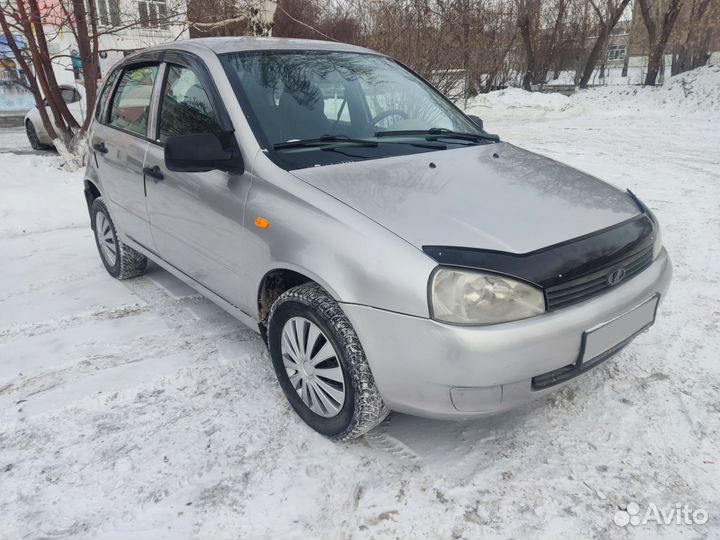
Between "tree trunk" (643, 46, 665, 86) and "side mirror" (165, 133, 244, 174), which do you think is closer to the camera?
"side mirror" (165, 133, 244, 174)

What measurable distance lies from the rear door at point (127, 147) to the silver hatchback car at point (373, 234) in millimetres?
39

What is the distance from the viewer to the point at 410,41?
12.3 m

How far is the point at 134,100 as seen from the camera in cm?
370

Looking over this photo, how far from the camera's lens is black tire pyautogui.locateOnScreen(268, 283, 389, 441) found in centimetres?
214

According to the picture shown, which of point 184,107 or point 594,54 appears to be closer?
point 184,107

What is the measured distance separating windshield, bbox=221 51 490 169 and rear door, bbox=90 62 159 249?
0.91 m

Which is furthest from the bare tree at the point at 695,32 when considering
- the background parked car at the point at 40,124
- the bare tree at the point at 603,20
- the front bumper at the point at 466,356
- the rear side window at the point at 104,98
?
the front bumper at the point at 466,356

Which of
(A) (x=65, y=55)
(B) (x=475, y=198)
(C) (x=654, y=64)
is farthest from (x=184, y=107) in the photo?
(C) (x=654, y=64)

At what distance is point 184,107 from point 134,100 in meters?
0.83

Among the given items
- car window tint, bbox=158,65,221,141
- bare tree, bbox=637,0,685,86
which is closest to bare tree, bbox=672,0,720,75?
bare tree, bbox=637,0,685,86

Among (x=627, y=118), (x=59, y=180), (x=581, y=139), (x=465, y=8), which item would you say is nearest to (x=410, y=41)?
(x=465, y=8)

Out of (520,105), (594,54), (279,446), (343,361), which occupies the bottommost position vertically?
(279,446)

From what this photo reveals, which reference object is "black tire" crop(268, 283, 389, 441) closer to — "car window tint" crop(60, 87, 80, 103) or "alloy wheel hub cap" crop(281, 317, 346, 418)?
"alloy wheel hub cap" crop(281, 317, 346, 418)

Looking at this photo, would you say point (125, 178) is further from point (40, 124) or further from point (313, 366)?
point (40, 124)
